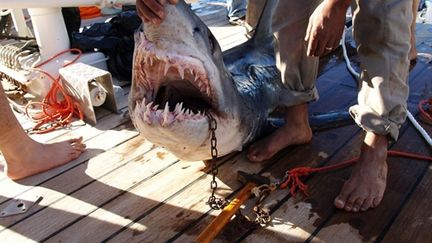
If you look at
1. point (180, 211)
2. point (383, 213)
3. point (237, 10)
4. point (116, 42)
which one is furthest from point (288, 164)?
point (237, 10)

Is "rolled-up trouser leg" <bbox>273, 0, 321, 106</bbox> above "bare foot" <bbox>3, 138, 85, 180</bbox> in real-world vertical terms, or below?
above

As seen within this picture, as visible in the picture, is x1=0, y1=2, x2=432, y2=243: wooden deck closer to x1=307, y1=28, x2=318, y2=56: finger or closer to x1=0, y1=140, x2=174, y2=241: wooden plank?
x1=0, y1=140, x2=174, y2=241: wooden plank

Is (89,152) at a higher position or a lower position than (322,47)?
lower

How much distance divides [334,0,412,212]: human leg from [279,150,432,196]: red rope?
0.20m

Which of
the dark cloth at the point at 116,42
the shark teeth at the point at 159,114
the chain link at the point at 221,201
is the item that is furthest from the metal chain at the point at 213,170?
the dark cloth at the point at 116,42

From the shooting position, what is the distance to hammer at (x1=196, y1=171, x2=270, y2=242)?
153cm

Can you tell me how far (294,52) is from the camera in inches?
83.0

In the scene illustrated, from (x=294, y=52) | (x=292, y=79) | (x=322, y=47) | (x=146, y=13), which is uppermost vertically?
(x=146, y=13)

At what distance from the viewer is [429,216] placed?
65.3 inches

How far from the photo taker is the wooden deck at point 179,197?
5.37 ft

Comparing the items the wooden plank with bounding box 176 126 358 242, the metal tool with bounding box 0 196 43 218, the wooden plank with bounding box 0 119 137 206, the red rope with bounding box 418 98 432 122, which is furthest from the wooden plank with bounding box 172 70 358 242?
the wooden plank with bounding box 0 119 137 206

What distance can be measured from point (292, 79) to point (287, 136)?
0.31 metres

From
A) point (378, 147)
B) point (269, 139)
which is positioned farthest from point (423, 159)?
point (269, 139)

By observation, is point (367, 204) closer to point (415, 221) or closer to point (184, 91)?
point (415, 221)
